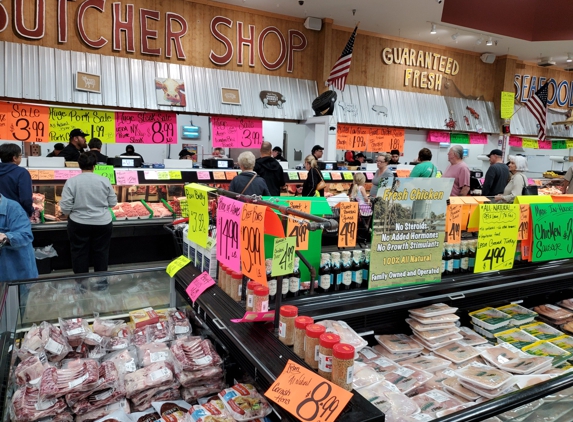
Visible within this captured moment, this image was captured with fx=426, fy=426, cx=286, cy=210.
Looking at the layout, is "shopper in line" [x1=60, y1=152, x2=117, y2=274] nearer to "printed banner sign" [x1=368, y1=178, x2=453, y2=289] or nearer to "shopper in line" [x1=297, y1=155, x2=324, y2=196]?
"shopper in line" [x1=297, y1=155, x2=324, y2=196]

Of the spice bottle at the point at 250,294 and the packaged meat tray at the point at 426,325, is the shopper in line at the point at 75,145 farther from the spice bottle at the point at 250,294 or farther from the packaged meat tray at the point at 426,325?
the packaged meat tray at the point at 426,325

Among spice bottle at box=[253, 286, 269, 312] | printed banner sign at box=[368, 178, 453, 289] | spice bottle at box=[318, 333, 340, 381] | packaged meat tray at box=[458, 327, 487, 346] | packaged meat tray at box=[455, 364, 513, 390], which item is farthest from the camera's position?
packaged meat tray at box=[458, 327, 487, 346]

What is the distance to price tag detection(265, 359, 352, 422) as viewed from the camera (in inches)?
54.9

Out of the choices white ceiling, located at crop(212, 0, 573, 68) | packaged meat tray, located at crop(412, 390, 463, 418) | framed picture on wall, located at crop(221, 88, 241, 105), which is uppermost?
white ceiling, located at crop(212, 0, 573, 68)

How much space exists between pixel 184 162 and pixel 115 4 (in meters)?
3.73

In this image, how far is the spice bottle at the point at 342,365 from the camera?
147 centimetres

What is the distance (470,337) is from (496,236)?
2.24ft

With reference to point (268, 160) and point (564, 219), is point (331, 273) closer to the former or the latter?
point (564, 219)

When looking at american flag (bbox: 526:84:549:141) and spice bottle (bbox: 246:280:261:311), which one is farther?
american flag (bbox: 526:84:549:141)

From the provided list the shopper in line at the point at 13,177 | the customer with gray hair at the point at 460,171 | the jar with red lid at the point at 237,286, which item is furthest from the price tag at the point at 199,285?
the customer with gray hair at the point at 460,171

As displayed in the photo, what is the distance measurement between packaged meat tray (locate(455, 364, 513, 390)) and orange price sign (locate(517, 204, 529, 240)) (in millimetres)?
1084

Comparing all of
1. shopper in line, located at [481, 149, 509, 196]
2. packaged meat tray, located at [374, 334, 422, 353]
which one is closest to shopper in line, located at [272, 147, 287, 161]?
shopper in line, located at [481, 149, 509, 196]

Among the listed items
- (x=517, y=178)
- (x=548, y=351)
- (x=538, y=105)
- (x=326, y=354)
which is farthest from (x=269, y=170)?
(x=538, y=105)

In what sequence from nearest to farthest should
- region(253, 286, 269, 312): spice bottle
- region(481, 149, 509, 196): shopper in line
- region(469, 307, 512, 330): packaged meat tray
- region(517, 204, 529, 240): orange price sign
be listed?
region(253, 286, 269, 312): spice bottle < region(469, 307, 512, 330): packaged meat tray < region(517, 204, 529, 240): orange price sign < region(481, 149, 509, 196): shopper in line
